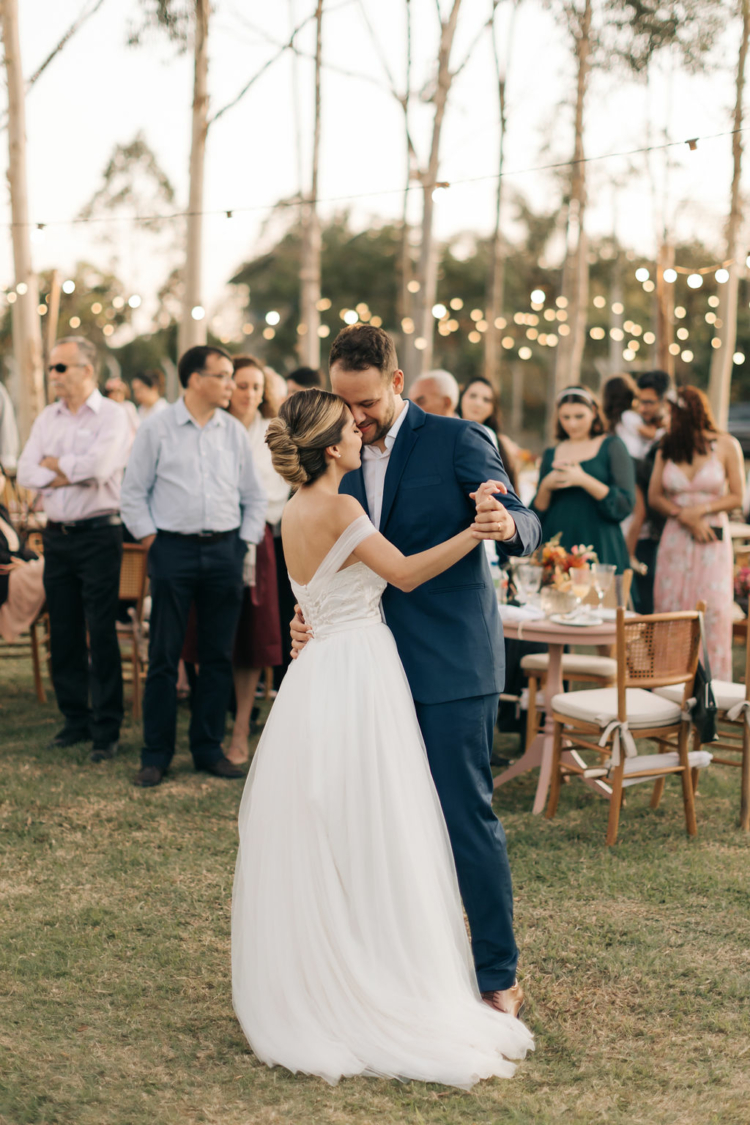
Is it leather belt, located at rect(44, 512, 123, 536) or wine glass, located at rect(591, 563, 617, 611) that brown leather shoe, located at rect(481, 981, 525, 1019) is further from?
leather belt, located at rect(44, 512, 123, 536)

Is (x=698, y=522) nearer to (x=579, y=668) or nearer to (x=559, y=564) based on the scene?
(x=579, y=668)

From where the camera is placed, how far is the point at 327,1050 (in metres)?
2.47

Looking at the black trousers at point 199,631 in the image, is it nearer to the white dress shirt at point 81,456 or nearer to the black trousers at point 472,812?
the white dress shirt at point 81,456

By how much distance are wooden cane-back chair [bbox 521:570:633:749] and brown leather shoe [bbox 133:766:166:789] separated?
1747mm

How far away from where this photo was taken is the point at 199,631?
505 cm

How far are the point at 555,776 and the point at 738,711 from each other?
2.86 ft

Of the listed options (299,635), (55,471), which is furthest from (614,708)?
(55,471)

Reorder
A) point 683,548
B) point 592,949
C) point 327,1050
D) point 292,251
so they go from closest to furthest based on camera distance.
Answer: point 327,1050, point 592,949, point 683,548, point 292,251

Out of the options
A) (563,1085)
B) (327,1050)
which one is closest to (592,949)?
(563,1085)

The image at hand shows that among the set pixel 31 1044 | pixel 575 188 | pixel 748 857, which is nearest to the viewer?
pixel 31 1044

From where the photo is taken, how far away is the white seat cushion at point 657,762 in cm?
426

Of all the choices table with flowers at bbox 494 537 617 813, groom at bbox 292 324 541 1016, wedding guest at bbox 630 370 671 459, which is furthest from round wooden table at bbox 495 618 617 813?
wedding guest at bbox 630 370 671 459

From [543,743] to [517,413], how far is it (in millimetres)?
37415

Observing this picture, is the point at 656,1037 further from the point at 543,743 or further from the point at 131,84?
the point at 131,84
